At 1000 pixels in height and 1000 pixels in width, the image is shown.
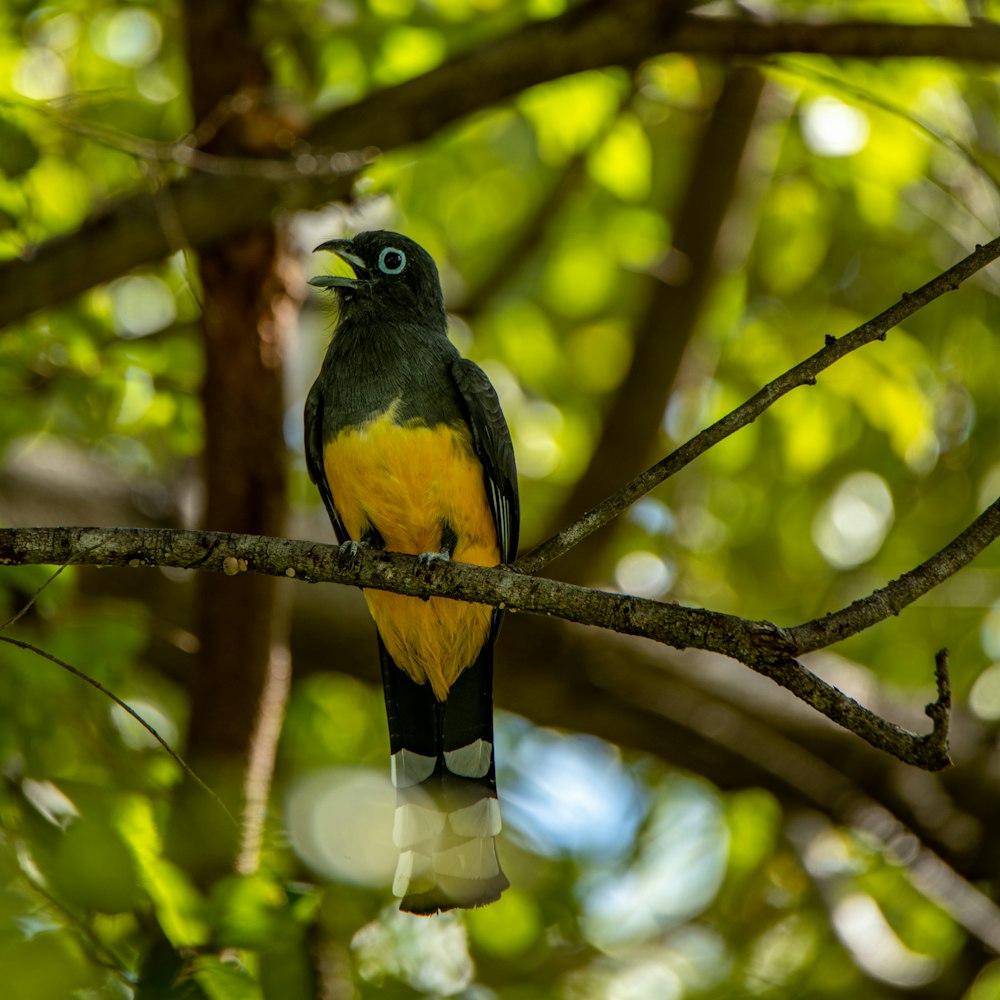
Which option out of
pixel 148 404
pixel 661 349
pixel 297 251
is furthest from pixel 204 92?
pixel 661 349

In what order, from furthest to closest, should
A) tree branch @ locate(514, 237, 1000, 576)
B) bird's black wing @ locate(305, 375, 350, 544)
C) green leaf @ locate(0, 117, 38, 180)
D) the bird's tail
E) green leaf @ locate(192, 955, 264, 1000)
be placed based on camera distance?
bird's black wing @ locate(305, 375, 350, 544) < the bird's tail < green leaf @ locate(0, 117, 38, 180) < tree branch @ locate(514, 237, 1000, 576) < green leaf @ locate(192, 955, 264, 1000)

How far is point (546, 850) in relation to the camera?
18.6 feet

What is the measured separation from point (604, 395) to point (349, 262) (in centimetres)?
288

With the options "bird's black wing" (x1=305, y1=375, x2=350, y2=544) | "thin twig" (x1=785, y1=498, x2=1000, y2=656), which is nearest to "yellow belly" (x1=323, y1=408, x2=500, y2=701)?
"bird's black wing" (x1=305, y1=375, x2=350, y2=544)

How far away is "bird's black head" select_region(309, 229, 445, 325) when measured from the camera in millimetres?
5539

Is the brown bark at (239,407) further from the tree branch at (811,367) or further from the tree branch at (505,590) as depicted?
the tree branch at (811,367)

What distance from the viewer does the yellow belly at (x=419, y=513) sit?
182 inches

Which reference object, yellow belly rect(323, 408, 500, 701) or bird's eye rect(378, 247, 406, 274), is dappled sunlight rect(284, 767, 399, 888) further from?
bird's eye rect(378, 247, 406, 274)

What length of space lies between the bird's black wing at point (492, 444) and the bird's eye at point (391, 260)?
76cm

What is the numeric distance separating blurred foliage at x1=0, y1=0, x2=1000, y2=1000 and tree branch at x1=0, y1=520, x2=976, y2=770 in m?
0.82

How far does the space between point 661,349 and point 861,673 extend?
6.53 ft

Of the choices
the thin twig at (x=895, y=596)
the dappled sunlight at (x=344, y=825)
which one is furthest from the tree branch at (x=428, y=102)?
the thin twig at (x=895, y=596)

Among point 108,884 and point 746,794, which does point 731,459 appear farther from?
point 108,884

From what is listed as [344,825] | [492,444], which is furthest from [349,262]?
[344,825]
